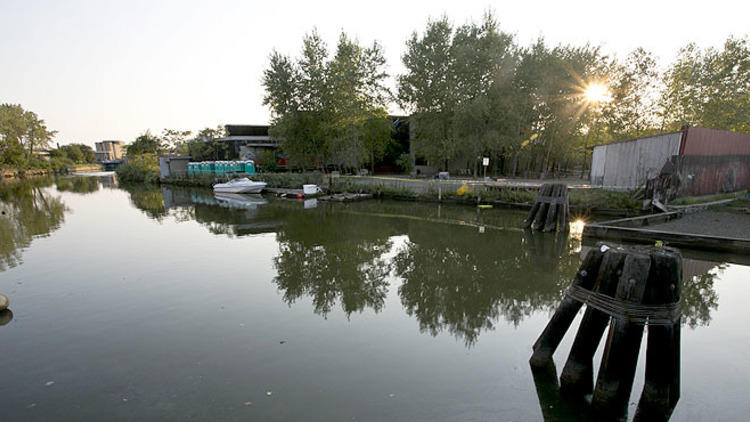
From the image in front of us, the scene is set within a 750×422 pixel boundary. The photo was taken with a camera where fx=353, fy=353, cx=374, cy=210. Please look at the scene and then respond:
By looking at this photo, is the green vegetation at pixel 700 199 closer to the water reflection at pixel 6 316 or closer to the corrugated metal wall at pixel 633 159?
the corrugated metal wall at pixel 633 159

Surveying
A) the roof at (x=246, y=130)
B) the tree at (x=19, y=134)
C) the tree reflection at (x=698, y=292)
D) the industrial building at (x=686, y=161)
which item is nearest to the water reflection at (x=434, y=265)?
the tree reflection at (x=698, y=292)

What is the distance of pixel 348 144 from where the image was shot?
3055 centimetres

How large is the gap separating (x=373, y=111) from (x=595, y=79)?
1734 cm

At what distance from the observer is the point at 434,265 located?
32.4ft

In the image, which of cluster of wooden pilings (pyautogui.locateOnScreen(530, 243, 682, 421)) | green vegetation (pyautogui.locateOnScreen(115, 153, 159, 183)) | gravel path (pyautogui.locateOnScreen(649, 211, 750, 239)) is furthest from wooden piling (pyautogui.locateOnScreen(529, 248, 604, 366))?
green vegetation (pyautogui.locateOnScreen(115, 153, 159, 183))

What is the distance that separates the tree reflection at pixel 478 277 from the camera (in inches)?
261

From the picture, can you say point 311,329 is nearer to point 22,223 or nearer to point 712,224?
point 712,224

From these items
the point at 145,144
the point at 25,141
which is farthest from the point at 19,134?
the point at 145,144

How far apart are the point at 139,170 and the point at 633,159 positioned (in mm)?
55877

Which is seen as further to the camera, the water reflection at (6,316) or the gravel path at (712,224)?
the gravel path at (712,224)

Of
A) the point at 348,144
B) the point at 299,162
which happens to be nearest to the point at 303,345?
the point at 348,144

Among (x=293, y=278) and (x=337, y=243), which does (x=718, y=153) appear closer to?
(x=337, y=243)

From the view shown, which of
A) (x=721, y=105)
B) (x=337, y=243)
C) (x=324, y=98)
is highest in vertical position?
(x=324, y=98)

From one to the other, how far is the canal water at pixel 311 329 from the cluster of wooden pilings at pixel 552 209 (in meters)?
1.18
